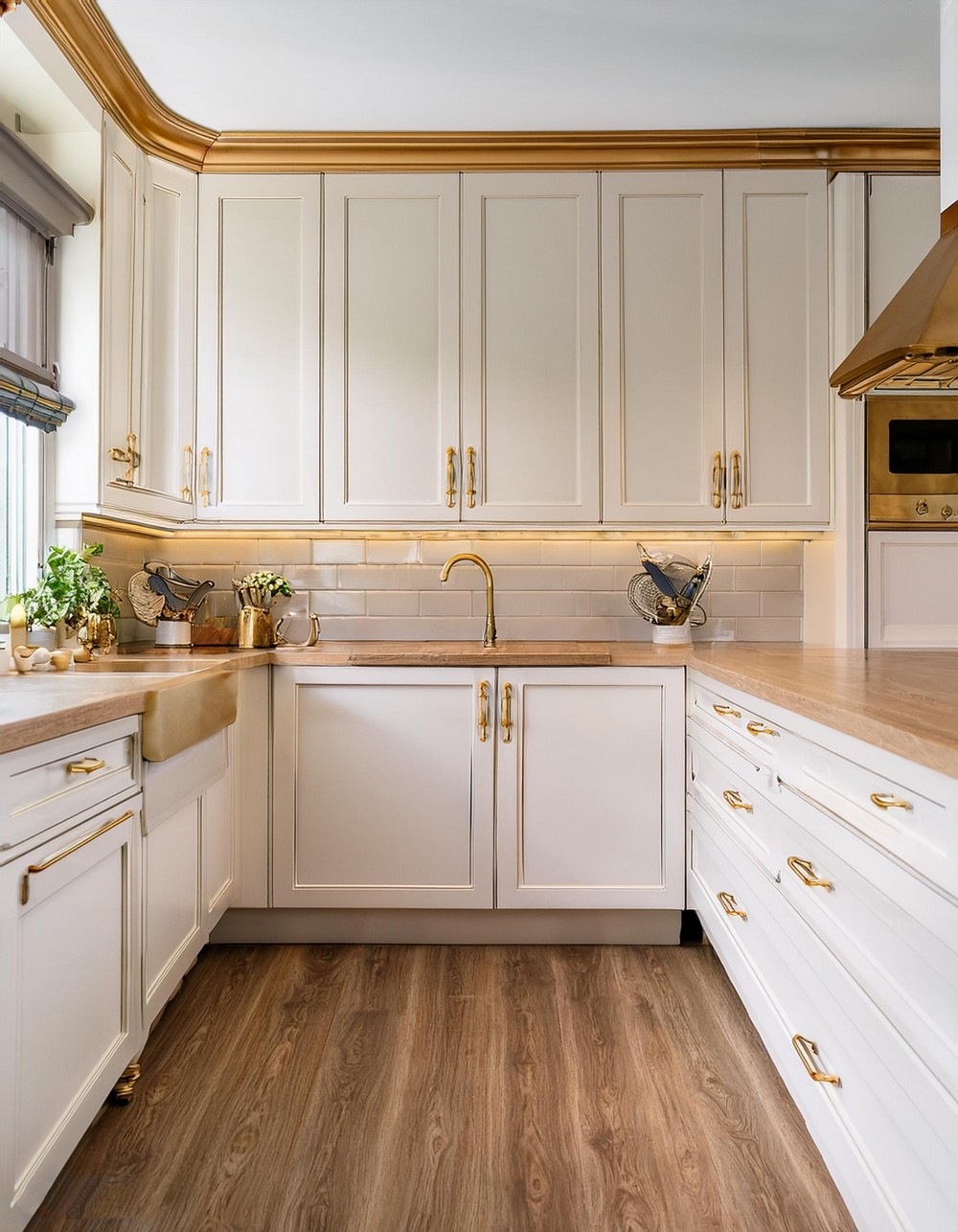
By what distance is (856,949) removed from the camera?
1.21 m

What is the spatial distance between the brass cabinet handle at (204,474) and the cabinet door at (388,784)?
714 mm

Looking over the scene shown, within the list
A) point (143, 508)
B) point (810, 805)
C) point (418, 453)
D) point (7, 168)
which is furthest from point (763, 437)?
point (7, 168)

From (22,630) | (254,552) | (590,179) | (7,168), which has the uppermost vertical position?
(590,179)

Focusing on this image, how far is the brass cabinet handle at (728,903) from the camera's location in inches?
76.3

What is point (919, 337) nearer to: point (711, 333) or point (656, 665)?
point (656, 665)

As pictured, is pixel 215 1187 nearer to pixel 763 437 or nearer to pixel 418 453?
pixel 418 453

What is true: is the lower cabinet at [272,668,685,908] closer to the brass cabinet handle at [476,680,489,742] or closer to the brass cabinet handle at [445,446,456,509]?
the brass cabinet handle at [476,680,489,742]

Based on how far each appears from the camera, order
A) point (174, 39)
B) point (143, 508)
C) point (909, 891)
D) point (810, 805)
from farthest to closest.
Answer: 1. point (143, 508)
2. point (174, 39)
3. point (810, 805)
4. point (909, 891)

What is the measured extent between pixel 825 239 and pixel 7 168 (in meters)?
2.45

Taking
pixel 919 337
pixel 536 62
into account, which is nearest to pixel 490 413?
pixel 536 62

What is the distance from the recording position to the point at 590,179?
2830 mm

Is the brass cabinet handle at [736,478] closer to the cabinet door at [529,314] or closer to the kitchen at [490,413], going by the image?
the kitchen at [490,413]

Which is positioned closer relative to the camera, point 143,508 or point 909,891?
point 909,891

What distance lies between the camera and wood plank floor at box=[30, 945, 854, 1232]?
146cm
